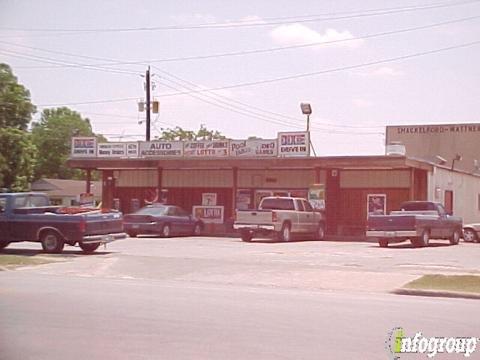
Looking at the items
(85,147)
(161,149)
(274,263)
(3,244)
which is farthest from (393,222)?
(85,147)

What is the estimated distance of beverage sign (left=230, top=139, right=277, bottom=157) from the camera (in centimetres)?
3819

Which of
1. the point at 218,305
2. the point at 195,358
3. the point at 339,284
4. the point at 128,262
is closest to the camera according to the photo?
the point at 195,358

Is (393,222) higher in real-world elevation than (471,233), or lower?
higher

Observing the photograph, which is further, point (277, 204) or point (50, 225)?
point (277, 204)

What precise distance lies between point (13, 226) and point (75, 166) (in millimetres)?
18617

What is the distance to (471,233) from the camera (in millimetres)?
35031

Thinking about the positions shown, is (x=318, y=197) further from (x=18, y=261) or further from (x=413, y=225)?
(x=18, y=261)

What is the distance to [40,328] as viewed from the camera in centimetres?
1091

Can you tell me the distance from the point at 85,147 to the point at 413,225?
20.7 m

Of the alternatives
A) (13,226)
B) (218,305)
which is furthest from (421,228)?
(218,305)

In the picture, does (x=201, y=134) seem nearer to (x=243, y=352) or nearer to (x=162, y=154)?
(x=162, y=154)
